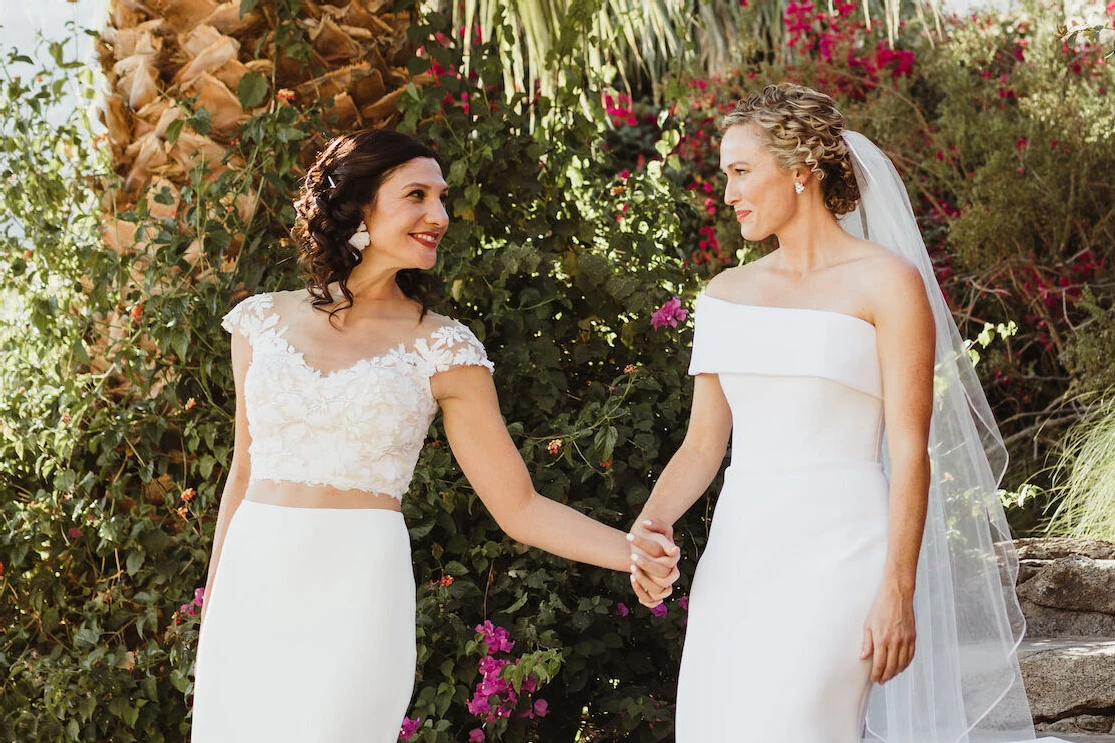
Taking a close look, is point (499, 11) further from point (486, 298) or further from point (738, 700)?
point (738, 700)

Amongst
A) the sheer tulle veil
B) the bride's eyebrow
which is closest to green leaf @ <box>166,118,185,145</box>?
the bride's eyebrow

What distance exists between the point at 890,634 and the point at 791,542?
0.95 feet

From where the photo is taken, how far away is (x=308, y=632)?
2684 millimetres

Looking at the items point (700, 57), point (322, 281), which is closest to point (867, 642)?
point (322, 281)

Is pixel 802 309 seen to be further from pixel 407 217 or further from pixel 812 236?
pixel 407 217

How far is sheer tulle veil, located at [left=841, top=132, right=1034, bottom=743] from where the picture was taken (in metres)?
2.78

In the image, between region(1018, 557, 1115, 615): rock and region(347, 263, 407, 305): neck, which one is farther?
region(1018, 557, 1115, 615): rock

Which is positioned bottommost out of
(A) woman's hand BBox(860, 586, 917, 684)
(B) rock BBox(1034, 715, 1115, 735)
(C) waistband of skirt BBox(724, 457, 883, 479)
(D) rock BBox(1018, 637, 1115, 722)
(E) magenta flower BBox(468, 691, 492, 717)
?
(B) rock BBox(1034, 715, 1115, 735)

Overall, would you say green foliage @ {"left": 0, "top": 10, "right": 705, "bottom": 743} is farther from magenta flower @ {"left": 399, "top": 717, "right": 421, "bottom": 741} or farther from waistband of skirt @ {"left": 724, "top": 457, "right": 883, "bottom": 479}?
waistband of skirt @ {"left": 724, "top": 457, "right": 883, "bottom": 479}

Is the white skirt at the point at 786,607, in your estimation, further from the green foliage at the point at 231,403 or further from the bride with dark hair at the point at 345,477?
the green foliage at the point at 231,403

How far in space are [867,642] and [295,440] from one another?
4.22 ft

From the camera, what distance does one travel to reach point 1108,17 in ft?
23.9

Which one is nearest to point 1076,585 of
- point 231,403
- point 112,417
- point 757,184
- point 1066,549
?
point 1066,549

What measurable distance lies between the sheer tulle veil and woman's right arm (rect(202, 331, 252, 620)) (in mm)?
1488
